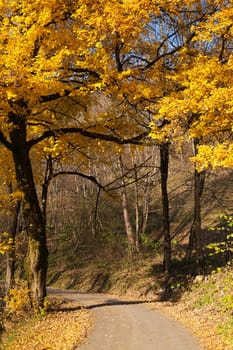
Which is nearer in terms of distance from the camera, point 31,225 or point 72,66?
point 72,66

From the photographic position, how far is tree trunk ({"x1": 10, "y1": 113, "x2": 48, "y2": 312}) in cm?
1165

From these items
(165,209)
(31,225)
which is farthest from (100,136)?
(165,209)

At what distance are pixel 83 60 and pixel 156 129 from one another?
264 cm

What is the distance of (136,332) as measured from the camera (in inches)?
365

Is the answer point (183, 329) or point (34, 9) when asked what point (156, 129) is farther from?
point (183, 329)

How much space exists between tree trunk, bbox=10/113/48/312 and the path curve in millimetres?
1903

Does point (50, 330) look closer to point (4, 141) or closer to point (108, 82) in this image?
point (4, 141)

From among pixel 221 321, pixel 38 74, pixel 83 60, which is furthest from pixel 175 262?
pixel 38 74

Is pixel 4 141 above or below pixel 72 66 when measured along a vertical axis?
below

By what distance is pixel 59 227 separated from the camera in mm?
36469

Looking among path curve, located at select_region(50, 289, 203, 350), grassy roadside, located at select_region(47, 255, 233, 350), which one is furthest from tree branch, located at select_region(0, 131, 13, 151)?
grassy roadside, located at select_region(47, 255, 233, 350)

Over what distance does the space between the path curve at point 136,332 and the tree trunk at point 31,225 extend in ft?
6.24

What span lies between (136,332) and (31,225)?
14.8 feet

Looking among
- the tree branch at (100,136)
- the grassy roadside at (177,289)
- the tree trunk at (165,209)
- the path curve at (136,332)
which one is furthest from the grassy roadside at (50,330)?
the tree trunk at (165,209)
